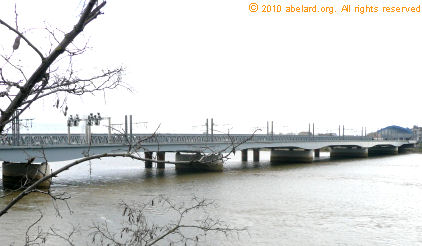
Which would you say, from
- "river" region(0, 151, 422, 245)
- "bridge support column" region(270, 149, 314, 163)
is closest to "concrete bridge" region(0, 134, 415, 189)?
"bridge support column" region(270, 149, 314, 163)

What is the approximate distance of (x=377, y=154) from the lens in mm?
75375

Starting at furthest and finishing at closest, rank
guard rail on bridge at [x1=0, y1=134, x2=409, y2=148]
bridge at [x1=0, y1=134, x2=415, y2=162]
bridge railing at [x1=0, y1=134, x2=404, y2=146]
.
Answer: bridge railing at [x1=0, y1=134, x2=404, y2=146] < guard rail on bridge at [x1=0, y1=134, x2=409, y2=148] < bridge at [x1=0, y1=134, x2=415, y2=162]

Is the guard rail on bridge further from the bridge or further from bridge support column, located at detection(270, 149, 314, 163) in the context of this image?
bridge support column, located at detection(270, 149, 314, 163)

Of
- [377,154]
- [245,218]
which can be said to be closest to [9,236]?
[245,218]

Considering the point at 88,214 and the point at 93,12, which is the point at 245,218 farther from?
the point at 93,12

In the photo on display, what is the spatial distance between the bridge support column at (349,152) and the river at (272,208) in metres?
34.0

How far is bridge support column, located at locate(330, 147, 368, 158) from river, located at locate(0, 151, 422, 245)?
33999mm

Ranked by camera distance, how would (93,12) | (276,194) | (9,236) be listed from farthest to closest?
(276,194) → (9,236) → (93,12)

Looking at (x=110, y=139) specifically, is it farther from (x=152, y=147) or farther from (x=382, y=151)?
(x=382, y=151)

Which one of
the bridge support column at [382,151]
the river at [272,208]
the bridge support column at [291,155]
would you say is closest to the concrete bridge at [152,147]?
the bridge support column at [291,155]

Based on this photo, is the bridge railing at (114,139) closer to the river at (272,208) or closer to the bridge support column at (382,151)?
the river at (272,208)

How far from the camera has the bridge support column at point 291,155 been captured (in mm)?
54250

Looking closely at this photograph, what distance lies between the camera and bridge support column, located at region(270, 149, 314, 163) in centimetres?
5425

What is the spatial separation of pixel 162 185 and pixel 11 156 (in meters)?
9.00
